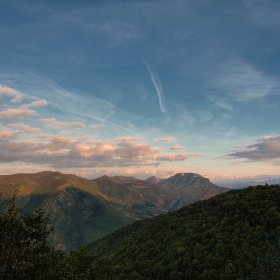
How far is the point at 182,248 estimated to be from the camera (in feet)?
258

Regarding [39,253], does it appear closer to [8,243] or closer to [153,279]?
[8,243]

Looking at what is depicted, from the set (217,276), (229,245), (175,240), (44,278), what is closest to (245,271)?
(217,276)

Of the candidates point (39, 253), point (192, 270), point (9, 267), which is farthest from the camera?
point (192, 270)

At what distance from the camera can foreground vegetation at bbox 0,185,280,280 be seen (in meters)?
27.6

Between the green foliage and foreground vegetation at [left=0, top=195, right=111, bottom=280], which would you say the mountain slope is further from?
the green foliage

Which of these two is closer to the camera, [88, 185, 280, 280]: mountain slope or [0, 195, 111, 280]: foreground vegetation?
[0, 195, 111, 280]: foreground vegetation

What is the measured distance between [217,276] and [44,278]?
46.9 metres

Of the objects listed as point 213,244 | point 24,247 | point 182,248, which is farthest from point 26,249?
point 182,248

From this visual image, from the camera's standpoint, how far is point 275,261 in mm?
49000

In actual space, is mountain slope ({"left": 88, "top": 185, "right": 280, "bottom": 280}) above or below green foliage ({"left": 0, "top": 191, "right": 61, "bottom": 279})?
below

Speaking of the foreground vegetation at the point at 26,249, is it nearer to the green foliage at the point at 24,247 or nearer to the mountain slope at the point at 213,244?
the green foliage at the point at 24,247

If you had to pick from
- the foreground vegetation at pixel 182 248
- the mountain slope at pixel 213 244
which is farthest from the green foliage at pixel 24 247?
the mountain slope at pixel 213 244

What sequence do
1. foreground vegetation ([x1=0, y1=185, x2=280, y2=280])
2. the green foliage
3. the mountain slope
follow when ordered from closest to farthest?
the green foliage, foreground vegetation ([x1=0, y1=185, x2=280, y2=280]), the mountain slope

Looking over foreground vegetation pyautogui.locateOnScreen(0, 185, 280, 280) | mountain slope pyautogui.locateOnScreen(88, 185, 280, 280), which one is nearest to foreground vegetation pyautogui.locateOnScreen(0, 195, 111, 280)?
foreground vegetation pyautogui.locateOnScreen(0, 185, 280, 280)
